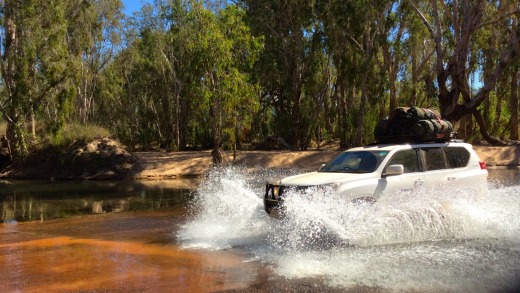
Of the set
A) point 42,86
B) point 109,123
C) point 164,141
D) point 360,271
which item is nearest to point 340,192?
point 360,271

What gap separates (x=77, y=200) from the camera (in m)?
18.7

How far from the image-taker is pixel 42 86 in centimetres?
3338

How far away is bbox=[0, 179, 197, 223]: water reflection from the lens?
49.8 ft

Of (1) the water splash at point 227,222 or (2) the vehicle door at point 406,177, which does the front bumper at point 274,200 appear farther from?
(2) the vehicle door at point 406,177

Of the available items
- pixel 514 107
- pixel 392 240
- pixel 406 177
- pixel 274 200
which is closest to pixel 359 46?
pixel 514 107

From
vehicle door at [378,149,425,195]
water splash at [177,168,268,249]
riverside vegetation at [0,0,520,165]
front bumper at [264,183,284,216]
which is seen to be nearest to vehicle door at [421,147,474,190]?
vehicle door at [378,149,425,195]

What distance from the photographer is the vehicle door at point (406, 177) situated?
8812mm

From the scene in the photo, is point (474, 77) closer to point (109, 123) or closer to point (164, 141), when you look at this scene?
point (164, 141)

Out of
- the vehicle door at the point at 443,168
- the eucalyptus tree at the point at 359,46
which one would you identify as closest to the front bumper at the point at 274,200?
the vehicle door at the point at 443,168

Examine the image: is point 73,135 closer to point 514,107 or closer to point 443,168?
point 443,168

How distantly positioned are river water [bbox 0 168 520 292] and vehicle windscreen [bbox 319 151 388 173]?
696 millimetres

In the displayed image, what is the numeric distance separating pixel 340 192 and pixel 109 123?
59.2 meters

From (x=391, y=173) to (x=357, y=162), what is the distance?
878mm

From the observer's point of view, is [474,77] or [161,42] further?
[474,77]
